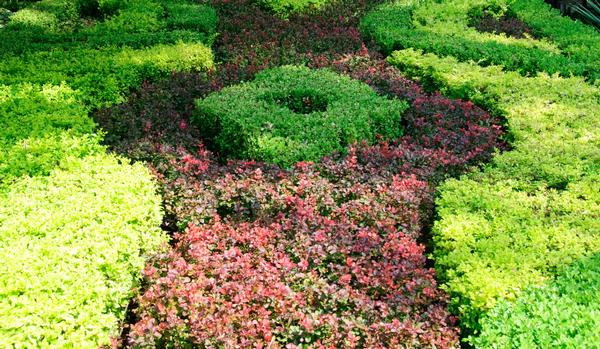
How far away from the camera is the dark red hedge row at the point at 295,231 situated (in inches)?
155

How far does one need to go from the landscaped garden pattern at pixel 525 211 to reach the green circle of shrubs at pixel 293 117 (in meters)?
1.33

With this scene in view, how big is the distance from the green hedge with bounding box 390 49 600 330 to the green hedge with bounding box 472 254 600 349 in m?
0.15

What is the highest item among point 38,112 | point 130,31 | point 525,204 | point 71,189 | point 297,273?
point 525,204

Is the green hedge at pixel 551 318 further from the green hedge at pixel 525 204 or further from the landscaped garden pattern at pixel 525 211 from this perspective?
the green hedge at pixel 525 204

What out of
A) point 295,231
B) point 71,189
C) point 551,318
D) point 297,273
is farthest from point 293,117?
point 551,318

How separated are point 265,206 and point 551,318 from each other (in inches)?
100

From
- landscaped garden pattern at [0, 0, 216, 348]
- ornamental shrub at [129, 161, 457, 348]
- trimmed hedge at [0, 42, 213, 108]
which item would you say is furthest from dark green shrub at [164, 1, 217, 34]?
ornamental shrub at [129, 161, 457, 348]

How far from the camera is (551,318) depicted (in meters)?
3.71

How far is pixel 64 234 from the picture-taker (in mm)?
4391

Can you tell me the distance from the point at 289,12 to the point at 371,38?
2.07 m

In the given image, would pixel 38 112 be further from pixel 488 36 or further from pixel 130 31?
pixel 488 36

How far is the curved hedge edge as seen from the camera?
3574mm

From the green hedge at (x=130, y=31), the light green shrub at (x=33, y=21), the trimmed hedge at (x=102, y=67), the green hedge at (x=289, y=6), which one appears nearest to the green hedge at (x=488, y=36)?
the green hedge at (x=289, y=6)

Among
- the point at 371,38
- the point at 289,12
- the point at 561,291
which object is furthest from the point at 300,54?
the point at 561,291
